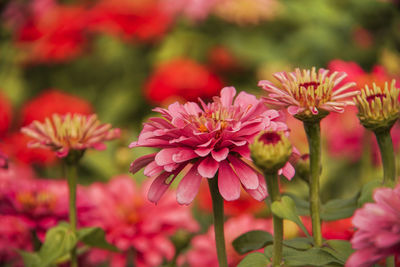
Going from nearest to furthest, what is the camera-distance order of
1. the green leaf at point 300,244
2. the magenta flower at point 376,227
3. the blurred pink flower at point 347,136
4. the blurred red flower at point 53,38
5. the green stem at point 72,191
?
the magenta flower at point 376,227 < the green leaf at point 300,244 < the green stem at point 72,191 < the blurred pink flower at point 347,136 < the blurred red flower at point 53,38

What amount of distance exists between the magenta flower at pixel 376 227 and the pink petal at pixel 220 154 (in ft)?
0.38

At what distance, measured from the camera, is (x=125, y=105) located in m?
1.38

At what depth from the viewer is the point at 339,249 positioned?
0.44m

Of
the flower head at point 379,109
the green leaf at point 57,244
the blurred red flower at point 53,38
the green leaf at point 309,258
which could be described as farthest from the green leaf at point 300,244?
the blurred red flower at point 53,38

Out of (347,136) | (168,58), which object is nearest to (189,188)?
(347,136)

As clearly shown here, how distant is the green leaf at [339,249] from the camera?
0.43 m

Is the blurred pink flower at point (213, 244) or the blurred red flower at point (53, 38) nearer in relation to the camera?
the blurred pink flower at point (213, 244)

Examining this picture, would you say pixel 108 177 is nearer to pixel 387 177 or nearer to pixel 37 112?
pixel 37 112

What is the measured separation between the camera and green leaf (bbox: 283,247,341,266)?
16.2 inches

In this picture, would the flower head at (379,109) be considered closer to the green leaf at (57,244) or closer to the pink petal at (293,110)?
the pink petal at (293,110)

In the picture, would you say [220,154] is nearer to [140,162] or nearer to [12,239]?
[140,162]

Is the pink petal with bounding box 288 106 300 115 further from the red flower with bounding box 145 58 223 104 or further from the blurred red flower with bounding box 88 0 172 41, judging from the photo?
the blurred red flower with bounding box 88 0 172 41

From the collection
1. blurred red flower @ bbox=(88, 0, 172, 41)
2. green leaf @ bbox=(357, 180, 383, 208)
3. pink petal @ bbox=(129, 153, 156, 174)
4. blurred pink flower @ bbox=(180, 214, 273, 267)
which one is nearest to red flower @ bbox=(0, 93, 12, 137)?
blurred red flower @ bbox=(88, 0, 172, 41)

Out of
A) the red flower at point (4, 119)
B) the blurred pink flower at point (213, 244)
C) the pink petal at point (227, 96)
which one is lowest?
the blurred pink flower at point (213, 244)
